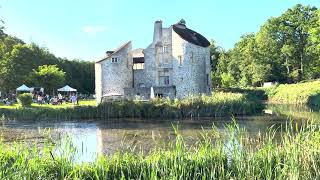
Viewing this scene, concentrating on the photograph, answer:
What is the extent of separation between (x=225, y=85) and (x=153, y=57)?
71.4 feet

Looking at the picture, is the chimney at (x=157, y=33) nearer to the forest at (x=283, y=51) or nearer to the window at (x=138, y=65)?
the window at (x=138, y=65)

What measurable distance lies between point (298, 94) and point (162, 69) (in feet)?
47.1

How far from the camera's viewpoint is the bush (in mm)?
33719

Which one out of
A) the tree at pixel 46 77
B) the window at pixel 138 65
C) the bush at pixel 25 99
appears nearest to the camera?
the bush at pixel 25 99

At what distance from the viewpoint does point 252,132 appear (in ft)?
66.0

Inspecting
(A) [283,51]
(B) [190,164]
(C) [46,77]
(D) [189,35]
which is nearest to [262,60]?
(A) [283,51]

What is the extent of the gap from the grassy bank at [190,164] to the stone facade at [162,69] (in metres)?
31.7

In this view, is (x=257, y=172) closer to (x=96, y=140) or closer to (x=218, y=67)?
(x=96, y=140)

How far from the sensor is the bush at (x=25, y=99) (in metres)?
33.7

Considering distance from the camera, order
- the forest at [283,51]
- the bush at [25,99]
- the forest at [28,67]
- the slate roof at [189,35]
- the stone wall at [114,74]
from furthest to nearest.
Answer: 1. the forest at [283,51]
2. the forest at [28,67]
3. the stone wall at [114,74]
4. the slate roof at [189,35]
5. the bush at [25,99]

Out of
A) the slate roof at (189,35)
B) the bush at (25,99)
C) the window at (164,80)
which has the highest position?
the slate roof at (189,35)

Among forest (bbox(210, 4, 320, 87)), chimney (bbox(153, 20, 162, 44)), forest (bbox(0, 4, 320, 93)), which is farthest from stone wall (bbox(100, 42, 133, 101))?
forest (bbox(210, 4, 320, 87))

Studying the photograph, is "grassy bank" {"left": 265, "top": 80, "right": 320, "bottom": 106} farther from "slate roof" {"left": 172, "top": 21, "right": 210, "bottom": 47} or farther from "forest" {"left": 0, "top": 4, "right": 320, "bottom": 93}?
"slate roof" {"left": 172, "top": 21, "right": 210, "bottom": 47}

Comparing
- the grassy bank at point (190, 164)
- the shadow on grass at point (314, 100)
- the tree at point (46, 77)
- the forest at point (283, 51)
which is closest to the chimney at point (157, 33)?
the tree at point (46, 77)
